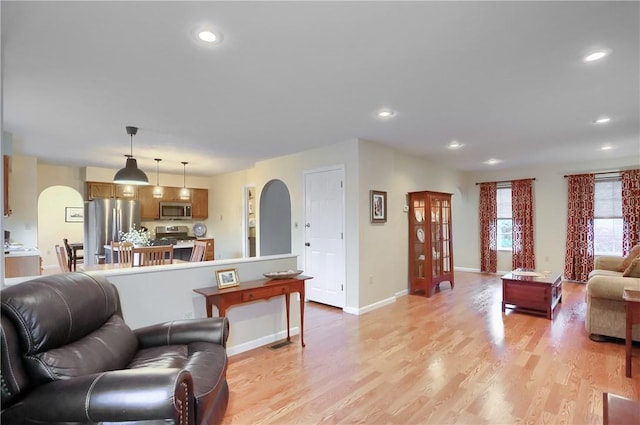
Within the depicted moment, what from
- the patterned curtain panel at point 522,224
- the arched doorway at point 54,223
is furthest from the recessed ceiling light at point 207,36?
the arched doorway at point 54,223

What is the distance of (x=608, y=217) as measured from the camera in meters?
6.00

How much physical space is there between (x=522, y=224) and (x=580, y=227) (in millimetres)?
973

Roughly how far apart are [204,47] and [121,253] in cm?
311

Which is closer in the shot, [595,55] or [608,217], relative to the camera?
[595,55]

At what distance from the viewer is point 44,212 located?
27.1 feet

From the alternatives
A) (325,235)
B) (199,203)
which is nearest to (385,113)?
(325,235)

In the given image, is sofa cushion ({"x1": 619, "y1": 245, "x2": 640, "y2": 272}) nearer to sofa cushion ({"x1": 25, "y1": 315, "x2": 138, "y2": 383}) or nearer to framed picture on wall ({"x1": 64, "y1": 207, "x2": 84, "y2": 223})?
sofa cushion ({"x1": 25, "y1": 315, "x2": 138, "y2": 383})

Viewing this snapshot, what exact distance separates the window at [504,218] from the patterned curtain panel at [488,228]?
96mm

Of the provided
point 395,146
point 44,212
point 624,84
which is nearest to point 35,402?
point 624,84

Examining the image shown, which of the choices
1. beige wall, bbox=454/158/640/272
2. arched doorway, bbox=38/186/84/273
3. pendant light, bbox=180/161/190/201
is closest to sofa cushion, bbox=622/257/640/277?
beige wall, bbox=454/158/640/272

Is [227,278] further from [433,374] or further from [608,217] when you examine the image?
[608,217]

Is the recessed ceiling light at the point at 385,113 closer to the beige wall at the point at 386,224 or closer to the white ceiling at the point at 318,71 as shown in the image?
the white ceiling at the point at 318,71

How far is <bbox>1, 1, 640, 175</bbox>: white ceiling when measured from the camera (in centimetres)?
177

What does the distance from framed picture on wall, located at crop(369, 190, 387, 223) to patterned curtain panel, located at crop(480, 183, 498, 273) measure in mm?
3751
